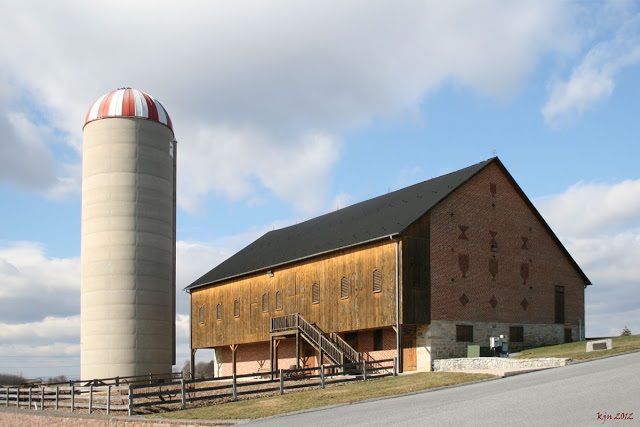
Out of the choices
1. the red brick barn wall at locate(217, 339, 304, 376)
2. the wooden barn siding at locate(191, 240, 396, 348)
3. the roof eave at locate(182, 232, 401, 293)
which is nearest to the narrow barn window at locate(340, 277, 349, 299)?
the wooden barn siding at locate(191, 240, 396, 348)

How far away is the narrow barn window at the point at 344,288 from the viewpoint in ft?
126

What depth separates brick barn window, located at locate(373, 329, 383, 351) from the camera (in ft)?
123

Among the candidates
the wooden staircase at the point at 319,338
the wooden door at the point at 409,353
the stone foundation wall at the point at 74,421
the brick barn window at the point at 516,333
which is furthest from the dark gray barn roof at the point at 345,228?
the stone foundation wall at the point at 74,421

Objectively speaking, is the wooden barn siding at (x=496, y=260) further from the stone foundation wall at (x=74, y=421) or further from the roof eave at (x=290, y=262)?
the stone foundation wall at (x=74, y=421)

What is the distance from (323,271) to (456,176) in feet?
28.9

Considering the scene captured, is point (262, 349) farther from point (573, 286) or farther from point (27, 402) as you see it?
point (573, 286)

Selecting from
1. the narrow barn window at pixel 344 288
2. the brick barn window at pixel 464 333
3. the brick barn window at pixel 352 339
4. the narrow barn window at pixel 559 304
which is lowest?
the brick barn window at pixel 352 339

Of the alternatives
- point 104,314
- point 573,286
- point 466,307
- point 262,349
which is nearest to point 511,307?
point 466,307

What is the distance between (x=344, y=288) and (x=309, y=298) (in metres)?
3.42

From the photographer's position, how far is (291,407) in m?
24.5

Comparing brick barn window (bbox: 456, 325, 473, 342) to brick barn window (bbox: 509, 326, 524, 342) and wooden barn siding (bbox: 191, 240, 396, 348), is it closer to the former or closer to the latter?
brick barn window (bbox: 509, 326, 524, 342)

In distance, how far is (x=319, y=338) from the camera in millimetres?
38750

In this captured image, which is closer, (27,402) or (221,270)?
(27,402)

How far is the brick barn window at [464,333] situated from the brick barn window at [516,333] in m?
3.14
